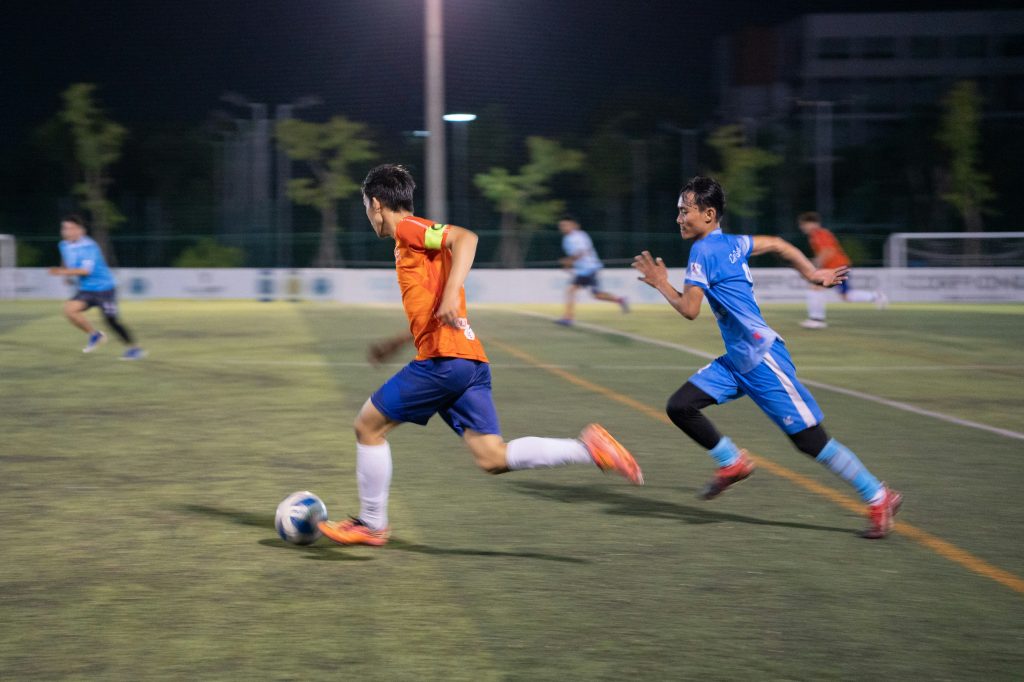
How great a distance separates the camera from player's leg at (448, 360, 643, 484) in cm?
534

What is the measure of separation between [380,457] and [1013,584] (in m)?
2.77

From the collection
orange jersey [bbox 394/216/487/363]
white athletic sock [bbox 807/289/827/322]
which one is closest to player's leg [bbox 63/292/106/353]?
orange jersey [bbox 394/216/487/363]

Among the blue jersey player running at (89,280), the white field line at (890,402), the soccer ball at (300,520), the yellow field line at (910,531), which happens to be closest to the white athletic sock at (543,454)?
the soccer ball at (300,520)

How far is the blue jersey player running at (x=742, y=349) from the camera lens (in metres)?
5.75

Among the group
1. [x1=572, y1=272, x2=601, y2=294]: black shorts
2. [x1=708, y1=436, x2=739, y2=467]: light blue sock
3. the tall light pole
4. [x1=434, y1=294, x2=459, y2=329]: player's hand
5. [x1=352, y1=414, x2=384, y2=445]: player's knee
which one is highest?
the tall light pole

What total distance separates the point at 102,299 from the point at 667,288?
10892 millimetres

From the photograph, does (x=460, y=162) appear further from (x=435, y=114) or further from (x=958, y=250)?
(x=435, y=114)

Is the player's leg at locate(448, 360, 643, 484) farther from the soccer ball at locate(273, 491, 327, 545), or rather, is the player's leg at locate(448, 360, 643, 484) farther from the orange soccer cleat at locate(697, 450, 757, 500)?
Answer: the orange soccer cleat at locate(697, 450, 757, 500)

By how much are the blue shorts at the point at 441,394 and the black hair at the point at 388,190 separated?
2.32 ft

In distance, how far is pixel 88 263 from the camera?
1470cm

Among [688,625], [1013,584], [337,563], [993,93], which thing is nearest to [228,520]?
[337,563]

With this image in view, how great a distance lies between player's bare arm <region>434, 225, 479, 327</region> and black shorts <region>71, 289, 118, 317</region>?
10.6 metres

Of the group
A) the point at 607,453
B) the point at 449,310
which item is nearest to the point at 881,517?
the point at 607,453

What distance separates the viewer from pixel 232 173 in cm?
4431
